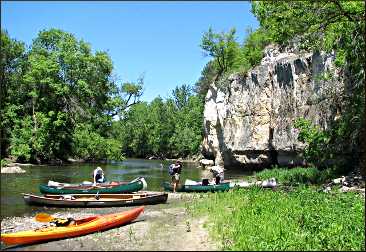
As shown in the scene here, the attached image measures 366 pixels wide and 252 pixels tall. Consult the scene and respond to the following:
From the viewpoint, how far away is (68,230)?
14.4 metres

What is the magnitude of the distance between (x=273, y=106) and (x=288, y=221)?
25.9 meters

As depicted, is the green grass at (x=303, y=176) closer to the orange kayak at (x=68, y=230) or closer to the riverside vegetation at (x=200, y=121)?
the riverside vegetation at (x=200, y=121)

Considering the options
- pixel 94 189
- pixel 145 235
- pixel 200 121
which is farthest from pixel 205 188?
pixel 200 121

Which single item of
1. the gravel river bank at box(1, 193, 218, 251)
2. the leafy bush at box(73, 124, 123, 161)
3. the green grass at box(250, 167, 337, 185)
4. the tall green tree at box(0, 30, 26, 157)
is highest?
the tall green tree at box(0, 30, 26, 157)

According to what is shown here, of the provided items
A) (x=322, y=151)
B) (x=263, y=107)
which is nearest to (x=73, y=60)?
(x=263, y=107)

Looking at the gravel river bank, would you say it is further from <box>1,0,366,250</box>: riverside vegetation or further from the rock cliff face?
the rock cliff face

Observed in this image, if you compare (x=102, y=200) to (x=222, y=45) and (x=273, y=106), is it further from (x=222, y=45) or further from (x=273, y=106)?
(x=222, y=45)

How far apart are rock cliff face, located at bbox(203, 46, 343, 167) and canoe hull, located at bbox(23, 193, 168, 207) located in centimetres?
1372

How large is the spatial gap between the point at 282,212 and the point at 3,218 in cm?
1100

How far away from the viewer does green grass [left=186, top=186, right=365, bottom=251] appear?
11945 millimetres

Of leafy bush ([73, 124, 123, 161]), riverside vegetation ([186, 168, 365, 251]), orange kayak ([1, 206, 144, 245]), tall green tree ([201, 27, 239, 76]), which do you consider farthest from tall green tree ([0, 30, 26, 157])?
orange kayak ([1, 206, 144, 245])

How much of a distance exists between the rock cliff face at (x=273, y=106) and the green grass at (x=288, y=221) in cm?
1189

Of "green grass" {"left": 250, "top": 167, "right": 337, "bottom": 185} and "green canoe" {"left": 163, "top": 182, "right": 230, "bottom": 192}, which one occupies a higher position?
"green grass" {"left": 250, "top": 167, "right": 337, "bottom": 185}

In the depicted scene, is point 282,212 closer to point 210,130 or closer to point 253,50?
point 253,50
